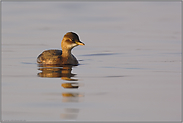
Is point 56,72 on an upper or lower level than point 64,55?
lower

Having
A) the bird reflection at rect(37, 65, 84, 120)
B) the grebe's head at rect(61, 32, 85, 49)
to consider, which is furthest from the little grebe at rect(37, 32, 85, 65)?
the bird reflection at rect(37, 65, 84, 120)

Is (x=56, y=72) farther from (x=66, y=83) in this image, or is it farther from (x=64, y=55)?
(x=64, y=55)

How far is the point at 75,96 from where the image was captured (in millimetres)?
9641

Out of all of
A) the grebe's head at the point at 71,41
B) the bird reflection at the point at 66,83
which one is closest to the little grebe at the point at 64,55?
the grebe's head at the point at 71,41

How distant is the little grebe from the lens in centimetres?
1470

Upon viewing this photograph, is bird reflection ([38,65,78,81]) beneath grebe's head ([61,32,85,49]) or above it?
beneath

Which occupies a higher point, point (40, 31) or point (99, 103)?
point (40, 31)

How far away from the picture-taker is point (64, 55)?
14977 mm

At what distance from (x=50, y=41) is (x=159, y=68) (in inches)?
326

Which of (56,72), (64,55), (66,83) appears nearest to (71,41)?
(64,55)

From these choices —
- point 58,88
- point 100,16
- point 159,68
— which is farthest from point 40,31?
point 58,88

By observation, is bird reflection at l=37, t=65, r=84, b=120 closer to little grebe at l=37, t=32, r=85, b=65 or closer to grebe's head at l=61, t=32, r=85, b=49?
little grebe at l=37, t=32, r=85, b=65

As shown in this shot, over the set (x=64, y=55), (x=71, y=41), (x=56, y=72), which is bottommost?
(x=56, y=72)

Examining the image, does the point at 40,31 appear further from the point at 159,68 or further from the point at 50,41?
the point at 159,68
